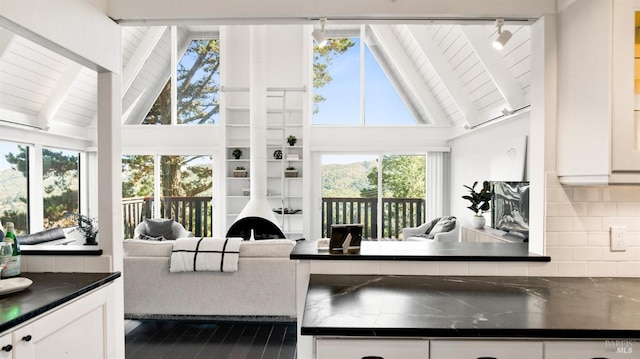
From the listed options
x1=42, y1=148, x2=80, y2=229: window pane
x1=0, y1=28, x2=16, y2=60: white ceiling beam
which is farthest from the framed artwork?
x1=42, y1=148, x2=80, y2=229: window pane

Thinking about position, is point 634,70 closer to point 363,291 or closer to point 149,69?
point 363,291

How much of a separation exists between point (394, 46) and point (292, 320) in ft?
16.6

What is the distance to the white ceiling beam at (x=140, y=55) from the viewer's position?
700cm

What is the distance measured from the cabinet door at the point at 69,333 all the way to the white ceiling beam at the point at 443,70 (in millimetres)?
4870

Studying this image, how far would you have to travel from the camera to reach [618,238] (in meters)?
2.04

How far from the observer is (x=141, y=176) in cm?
725

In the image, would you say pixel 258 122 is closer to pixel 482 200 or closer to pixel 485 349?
pixel 482 200

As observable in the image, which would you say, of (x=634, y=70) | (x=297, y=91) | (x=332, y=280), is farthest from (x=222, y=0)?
(x=297, y=91)

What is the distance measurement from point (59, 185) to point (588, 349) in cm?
755

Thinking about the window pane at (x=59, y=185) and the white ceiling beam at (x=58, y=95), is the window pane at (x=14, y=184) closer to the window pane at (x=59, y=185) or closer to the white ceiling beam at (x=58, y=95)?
the window pane at (x=59, y=185)

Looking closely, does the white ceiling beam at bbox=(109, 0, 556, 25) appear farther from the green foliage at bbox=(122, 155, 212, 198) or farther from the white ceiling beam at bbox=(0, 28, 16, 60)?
the green foliage at bbox=(122, 155, 212, 198)

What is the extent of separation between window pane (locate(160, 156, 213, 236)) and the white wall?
441cm

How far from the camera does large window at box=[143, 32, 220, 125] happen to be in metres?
7.36

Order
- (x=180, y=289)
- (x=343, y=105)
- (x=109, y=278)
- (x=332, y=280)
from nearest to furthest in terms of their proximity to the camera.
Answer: (x=332, y=280)
(x=109, y=278)
(x=180, y=289)
(x=343, y=105)
